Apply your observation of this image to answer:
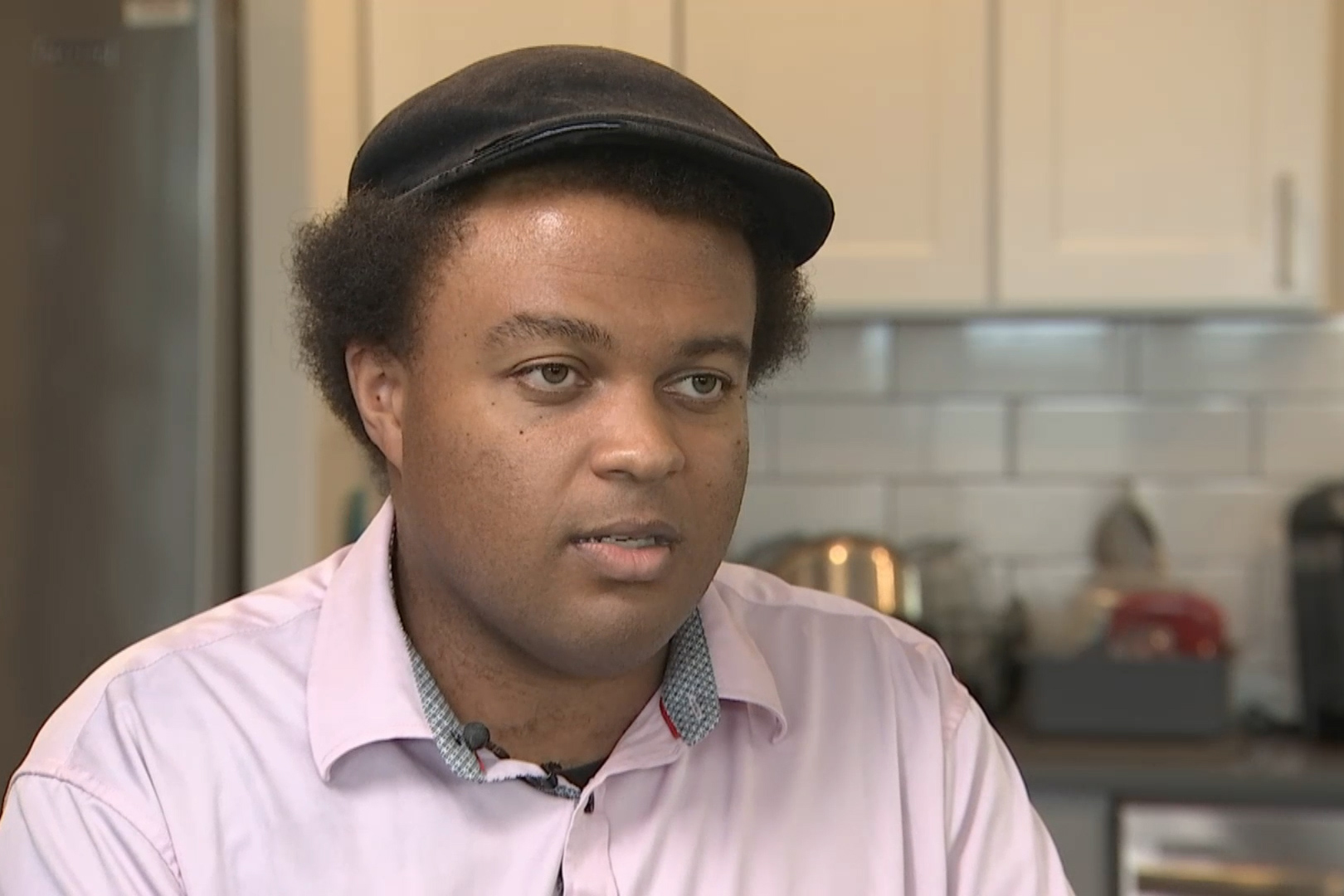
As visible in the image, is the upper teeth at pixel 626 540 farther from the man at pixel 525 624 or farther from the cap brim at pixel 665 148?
the cap brim at pixel 665 148

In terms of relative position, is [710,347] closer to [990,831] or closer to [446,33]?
[990,831]

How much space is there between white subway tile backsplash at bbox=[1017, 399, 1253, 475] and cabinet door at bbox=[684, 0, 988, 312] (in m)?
0.36

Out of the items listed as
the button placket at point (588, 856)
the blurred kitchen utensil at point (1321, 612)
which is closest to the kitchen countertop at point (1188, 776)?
the blurred kitchen utensil at point (1321, 612)

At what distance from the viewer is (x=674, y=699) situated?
3.39 feet

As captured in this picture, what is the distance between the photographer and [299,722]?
0.96 meters

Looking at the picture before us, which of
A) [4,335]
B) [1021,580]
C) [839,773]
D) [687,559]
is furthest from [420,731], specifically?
[1021,580]

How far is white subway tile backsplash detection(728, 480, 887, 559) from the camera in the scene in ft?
7.86

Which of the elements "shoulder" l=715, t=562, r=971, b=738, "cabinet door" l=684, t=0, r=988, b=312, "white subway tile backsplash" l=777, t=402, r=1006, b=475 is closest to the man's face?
"shoulder" l=715, t=562, r=971, b=738

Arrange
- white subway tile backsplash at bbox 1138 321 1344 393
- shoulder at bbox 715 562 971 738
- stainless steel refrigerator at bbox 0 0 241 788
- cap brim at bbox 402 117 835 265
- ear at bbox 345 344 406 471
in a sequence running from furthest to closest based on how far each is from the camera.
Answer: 1. white subway tile backsplash at bbox 1138 321 1344 393
2. stainless steel refrigerator at bbox 0 0 241 788
3. shoulder at bbox 715 562 971 738
4. ear at bbox 345 344 406 471
5. cap brim at bbox 402 117 835 265

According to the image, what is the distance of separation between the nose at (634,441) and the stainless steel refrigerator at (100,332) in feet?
3.45

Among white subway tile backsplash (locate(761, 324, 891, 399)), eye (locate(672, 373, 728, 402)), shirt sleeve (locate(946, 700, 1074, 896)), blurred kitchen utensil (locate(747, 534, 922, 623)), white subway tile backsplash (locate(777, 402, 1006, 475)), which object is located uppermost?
white subway tile backsplash (locate(761, 324, 891, 399))

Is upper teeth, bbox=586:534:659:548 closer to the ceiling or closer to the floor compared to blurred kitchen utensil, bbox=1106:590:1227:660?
closer to the ceiling

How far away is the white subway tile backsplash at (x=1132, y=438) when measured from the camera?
233 cm

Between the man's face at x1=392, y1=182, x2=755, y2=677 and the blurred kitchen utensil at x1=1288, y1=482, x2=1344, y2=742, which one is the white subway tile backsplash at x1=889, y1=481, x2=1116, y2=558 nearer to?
the blurred kitchen utensil at x1=1288, y1=482, x2=1344, y2=742
